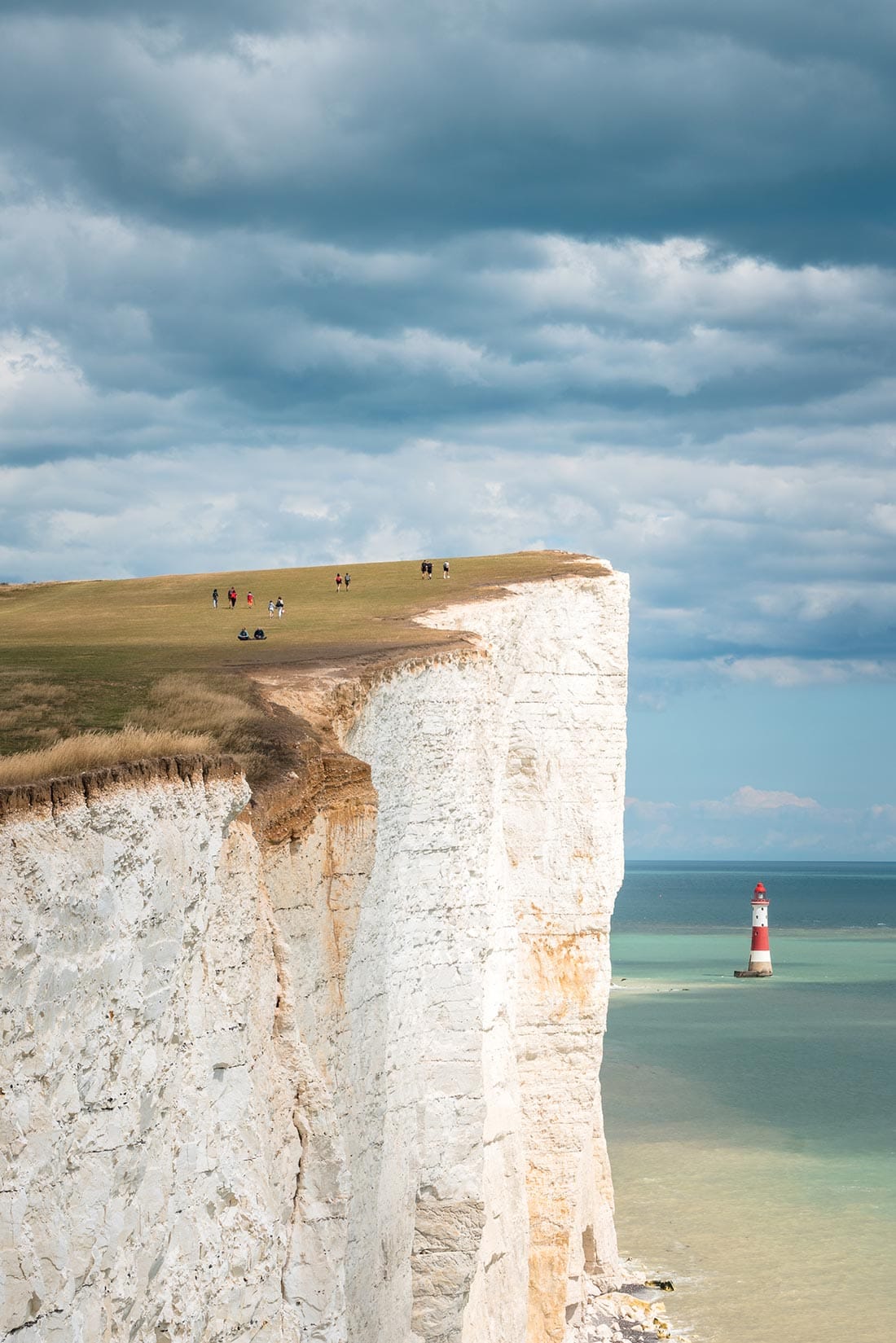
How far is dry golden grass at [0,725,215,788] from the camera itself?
10102 mm

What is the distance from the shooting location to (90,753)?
1079 cm

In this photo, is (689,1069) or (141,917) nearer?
(141,917)

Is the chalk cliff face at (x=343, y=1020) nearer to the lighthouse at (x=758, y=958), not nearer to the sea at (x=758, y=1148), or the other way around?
the sea at (x=758, y=1148)

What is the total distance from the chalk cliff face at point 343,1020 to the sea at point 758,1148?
3830 mm

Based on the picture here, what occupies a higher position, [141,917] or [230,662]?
[230,662]

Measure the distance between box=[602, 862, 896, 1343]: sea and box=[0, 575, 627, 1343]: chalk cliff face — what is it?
12.6 ft

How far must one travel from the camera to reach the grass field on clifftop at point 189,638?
14820 millimetres

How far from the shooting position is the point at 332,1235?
13.1m

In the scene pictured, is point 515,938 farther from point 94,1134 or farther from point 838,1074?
point 838,1074

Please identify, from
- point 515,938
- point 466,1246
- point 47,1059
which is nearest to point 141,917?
point 47,1059

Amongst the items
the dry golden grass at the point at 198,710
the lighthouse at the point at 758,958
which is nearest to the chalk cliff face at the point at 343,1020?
the dry golden grass at the point at 198,710

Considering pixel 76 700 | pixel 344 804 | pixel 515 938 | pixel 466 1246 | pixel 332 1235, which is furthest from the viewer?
pixel 515 938

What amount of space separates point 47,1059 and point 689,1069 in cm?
4615

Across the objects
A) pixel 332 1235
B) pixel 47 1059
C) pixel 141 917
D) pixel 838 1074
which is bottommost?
pixel 838 1074
